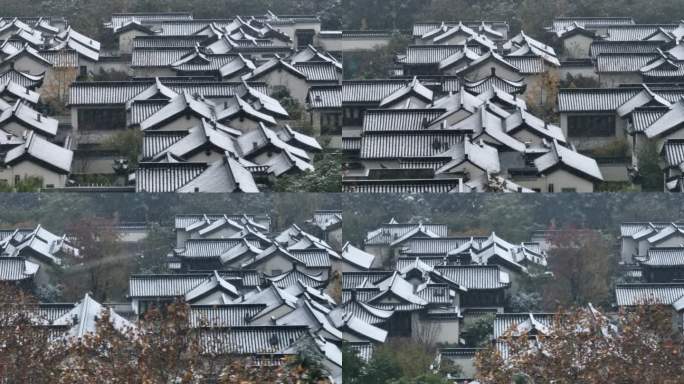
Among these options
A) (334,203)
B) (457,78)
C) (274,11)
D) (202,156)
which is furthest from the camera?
(274,11)

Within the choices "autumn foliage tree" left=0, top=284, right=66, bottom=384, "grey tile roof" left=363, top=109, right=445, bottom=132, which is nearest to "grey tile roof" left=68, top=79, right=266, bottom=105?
"grey tile roof" left=363, top=109, right=445, bottom=132

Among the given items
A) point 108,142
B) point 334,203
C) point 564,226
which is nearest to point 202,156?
point 108,142

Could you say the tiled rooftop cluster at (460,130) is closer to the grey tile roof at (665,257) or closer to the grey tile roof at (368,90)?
the grey tile roof at (368,90)

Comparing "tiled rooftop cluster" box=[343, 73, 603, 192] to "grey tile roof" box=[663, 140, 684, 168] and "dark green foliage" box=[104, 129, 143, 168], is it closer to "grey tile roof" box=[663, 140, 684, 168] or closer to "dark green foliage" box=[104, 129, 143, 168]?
"grey tile roof" box=[663, 140, 684, 168]

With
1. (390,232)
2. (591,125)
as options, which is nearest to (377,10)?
(591,125)

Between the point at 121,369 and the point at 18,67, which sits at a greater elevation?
the point at 18,67

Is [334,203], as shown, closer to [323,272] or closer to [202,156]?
[323,272]
